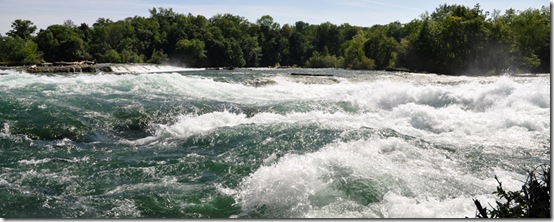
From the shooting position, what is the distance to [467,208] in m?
4.63

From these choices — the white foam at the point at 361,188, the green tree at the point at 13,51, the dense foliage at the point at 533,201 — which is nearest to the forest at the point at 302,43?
the green tree at the point at 13,51

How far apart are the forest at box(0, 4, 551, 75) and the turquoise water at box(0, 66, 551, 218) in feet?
28.6

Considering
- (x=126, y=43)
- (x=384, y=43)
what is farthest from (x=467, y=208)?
(x=126, y=43)

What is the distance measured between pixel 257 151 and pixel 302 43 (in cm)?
8280

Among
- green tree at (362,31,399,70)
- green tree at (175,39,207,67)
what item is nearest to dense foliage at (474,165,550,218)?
green tree at (362,31,399,70)

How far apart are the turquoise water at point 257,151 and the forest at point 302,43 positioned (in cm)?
871

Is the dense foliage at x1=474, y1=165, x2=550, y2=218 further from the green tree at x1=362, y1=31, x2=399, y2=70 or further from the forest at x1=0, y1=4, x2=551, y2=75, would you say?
the green tree at x1=362, y1=31, x2=399, y2=70

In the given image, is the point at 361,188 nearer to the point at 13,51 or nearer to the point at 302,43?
the point at 13,51

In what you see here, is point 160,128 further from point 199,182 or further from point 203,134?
point 199,182

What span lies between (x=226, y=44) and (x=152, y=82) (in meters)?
58.5

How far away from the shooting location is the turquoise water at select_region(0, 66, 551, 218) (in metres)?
4.95

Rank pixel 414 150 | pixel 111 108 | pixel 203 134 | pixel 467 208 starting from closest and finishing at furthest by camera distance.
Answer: pixel 467 208, pixel 414 150, pixel 203 134, pixel 111 108

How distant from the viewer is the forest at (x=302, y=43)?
41.8 meters

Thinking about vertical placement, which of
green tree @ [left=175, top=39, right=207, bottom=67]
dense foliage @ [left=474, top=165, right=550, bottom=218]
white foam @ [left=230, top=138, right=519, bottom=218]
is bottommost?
green tree @ [left=175, top=39, right=207, bottom=67]
